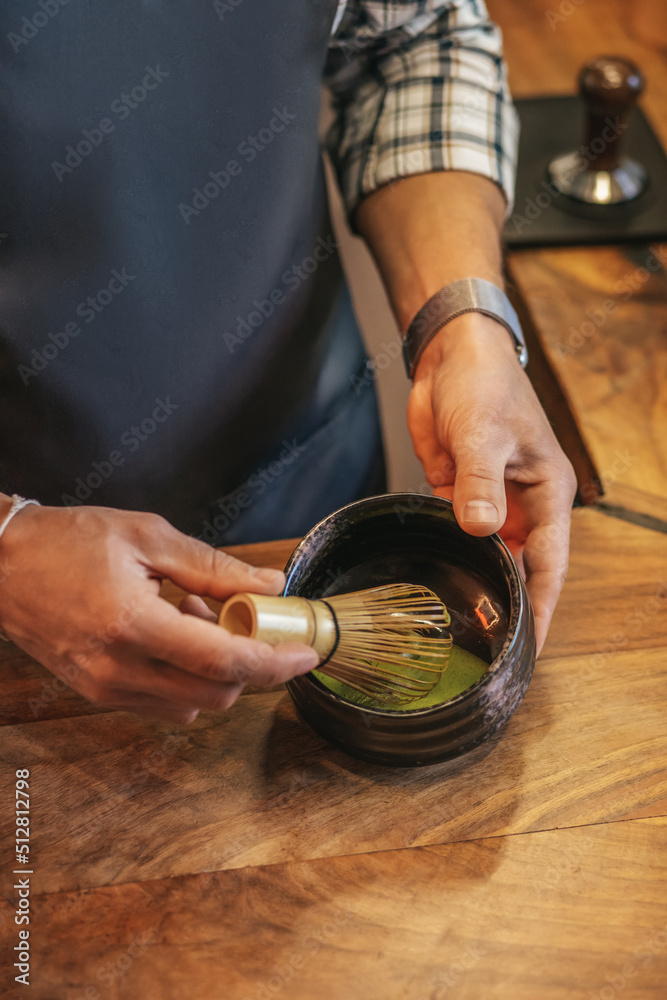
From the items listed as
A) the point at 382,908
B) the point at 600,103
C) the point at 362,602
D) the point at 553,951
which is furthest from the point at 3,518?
the point at 600,103

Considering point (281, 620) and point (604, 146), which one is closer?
point (281, 620)

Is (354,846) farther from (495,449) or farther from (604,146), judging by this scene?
(604,146)

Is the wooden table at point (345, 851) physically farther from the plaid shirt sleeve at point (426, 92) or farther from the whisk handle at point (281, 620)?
the plaid shirt sleeve at point (426, 92)

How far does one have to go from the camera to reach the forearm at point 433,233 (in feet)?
3.14

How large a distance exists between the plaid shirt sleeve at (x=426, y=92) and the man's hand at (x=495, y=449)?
0.26 m

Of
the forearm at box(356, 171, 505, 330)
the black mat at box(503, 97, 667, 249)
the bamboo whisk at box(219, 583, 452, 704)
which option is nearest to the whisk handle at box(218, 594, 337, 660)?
the bamboo whisk at box(219, 583, 452, 704)

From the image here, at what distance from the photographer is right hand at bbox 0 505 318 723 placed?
0.59 metres

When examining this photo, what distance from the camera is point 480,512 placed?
0.69 meters

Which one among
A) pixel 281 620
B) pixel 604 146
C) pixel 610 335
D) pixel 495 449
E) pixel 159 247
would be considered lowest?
pixel 610 335

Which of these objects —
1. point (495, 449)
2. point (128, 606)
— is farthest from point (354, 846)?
point (495, 449)

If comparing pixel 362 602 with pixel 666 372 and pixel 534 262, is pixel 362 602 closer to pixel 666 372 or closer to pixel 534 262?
pixel 666 372

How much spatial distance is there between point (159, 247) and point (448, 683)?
1.68 feet

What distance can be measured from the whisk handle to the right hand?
0.04 feet

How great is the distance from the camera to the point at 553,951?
594mm
